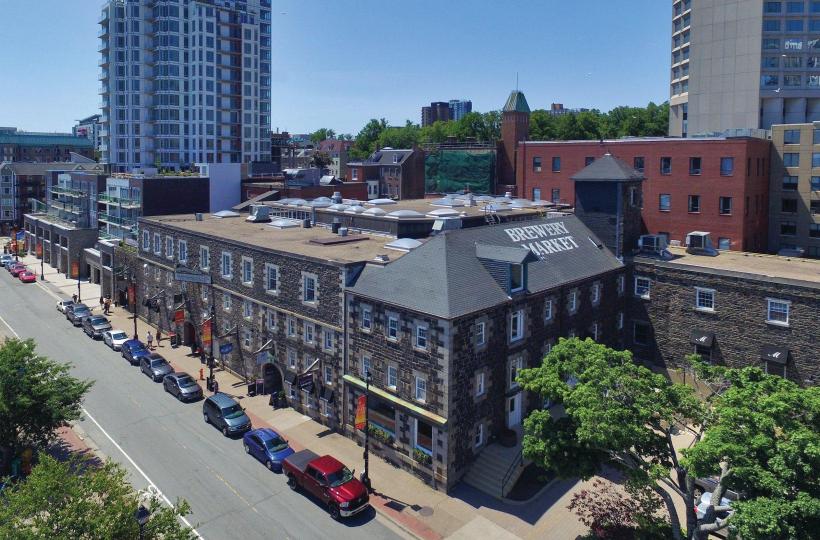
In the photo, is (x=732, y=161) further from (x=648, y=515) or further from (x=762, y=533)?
(x=762, y=533)

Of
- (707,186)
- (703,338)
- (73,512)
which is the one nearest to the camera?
(73,512)

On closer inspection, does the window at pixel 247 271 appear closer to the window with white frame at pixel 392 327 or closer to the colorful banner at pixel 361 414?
the window with white frame at pixel 392 327

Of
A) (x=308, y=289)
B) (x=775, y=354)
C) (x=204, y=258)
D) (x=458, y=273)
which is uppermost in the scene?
(x=458, y=273)

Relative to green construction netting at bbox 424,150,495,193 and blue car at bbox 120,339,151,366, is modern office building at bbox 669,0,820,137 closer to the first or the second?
green construction netting at bbox 424,150,495,193

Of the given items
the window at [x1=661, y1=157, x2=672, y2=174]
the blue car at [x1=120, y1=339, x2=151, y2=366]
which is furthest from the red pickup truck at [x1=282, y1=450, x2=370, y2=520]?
the window at [x1=661, y1=157, x2=672, y2=174]

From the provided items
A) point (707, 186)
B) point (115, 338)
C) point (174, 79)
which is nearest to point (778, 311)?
point (707, 186)

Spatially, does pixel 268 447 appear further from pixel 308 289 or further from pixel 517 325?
pixel 517 325

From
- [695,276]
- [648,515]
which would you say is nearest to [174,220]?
[695,276]
